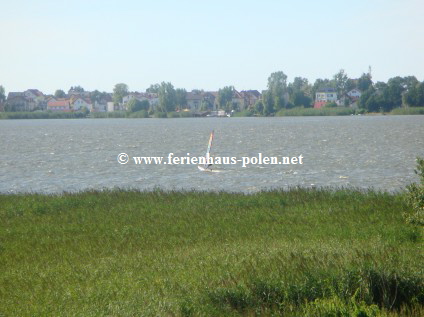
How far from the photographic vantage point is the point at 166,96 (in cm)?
19225

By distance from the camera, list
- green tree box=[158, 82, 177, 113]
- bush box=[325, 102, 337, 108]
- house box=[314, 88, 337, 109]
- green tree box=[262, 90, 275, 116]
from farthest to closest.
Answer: house box=[314, 88, 337, 109]
green tree box=[158, 82, 177, 113]
bush box=[325, 102, 337, 108]
green tree box=[262, 90, 275, 116]

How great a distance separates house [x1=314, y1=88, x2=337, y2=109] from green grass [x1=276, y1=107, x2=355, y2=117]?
6.47 metres

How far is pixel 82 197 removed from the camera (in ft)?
86.2

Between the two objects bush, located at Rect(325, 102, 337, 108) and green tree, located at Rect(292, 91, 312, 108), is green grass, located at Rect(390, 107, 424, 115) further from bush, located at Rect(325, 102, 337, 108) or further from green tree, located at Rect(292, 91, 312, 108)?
green tree, located at Rect(292, 91, 312, 108)

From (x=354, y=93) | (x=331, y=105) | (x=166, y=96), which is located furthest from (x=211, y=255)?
(x=354, y=93)

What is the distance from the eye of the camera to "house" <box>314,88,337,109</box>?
7510 inches

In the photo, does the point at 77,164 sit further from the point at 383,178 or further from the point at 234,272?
the point at 234,272

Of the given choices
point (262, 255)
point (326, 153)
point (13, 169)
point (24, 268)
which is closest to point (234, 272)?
point (262, 255)

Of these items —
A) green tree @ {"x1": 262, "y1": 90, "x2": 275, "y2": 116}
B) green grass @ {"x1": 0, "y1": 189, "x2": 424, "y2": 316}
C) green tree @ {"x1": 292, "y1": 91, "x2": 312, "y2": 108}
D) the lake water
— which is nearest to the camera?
green grass @ {"x1": 0, "y1": 189, "x2": 424, "y2": 316}

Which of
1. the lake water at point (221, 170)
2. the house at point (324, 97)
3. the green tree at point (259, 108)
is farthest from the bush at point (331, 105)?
the lake water at point (221, 170)

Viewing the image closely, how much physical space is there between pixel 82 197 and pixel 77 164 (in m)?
22.2

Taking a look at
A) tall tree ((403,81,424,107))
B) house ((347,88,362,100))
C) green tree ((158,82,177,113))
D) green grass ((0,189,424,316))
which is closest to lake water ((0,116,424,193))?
green grass ((0,189,424,316))

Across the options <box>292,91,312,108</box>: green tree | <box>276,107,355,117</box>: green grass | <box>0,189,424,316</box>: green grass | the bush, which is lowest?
<box>276,107,355,117</box>: green grass

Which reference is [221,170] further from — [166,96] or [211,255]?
[166,96]
